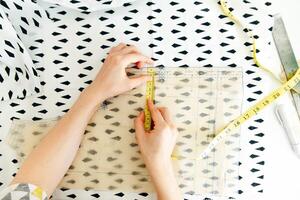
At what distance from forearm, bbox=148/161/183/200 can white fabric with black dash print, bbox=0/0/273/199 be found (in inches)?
2.8

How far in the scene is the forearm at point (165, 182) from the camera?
99 centimetres

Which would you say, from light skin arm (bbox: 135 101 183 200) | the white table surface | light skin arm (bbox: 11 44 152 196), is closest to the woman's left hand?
light skin arm (bbox: 11 44 152 196)

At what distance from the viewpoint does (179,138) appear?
3.48ft

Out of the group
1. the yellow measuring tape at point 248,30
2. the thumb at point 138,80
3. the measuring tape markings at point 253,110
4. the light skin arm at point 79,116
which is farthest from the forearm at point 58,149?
the yellow measuring tape at point 248,30

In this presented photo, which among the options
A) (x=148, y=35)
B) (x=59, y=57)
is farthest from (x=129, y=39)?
(x=59, y=57)

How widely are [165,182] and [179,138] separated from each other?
0.40 ft

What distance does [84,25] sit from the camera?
110cm

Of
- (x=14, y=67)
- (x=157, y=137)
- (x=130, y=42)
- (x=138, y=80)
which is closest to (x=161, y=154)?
(x=157, y=137)

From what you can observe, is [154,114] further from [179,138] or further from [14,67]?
[14,67]

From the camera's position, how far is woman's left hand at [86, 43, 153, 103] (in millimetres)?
1028

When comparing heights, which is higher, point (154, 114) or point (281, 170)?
point (154, 114)

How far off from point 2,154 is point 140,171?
357mm

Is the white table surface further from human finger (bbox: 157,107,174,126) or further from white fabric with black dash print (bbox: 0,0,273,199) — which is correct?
human finger (bbox: 157,107,174,126)

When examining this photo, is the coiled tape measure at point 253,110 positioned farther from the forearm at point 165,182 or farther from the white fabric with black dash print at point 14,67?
the white fabric with black dash print at point 14,67
